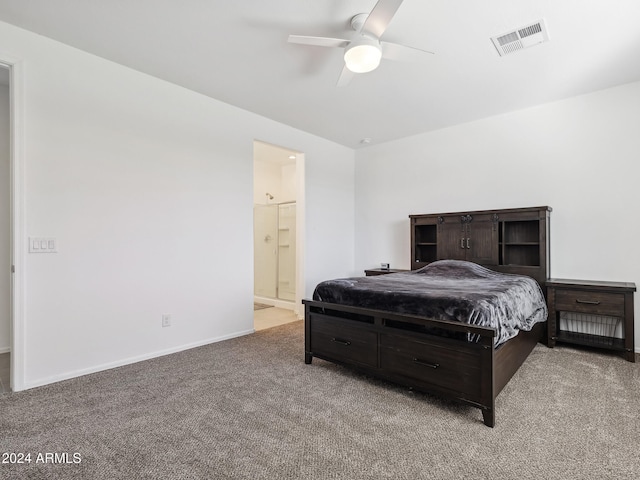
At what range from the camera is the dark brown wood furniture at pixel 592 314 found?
299 cm

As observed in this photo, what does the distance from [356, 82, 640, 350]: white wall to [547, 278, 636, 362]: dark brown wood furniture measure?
11.3 inches

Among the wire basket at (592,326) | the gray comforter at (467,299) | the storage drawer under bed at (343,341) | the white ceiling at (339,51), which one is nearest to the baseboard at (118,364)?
the storage drawer under bed at (343,341)

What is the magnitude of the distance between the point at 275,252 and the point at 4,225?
3667 mm

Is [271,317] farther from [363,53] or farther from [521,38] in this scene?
[521,38]

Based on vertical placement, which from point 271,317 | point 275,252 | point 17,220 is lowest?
A: point 271,317

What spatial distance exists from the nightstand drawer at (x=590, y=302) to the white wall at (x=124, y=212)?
336 cm

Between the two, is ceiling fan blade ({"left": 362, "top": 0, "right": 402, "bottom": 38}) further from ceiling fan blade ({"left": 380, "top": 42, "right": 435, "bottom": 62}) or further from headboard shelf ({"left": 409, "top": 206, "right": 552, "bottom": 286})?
headboard shelf ({"left": 409, "top": 206, "right": 552, "bottom": 286})

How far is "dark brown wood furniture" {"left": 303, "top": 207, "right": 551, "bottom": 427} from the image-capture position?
6.50 ft

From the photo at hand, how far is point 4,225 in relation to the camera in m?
3.25

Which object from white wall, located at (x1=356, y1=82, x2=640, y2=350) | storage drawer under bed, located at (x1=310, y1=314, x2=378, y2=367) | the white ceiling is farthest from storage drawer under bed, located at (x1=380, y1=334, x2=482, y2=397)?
white wall, located at (x1=356, y1=82, x2=640, y2=350)

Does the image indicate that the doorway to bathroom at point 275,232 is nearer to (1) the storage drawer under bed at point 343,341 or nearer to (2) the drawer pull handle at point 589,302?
(1) the storage drawer under bed at point 343,341

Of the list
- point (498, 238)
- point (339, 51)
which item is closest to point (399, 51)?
point (339, 51)

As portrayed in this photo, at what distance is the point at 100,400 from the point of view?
223 centimetres

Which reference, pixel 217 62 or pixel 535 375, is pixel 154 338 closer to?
pixel 217 62
